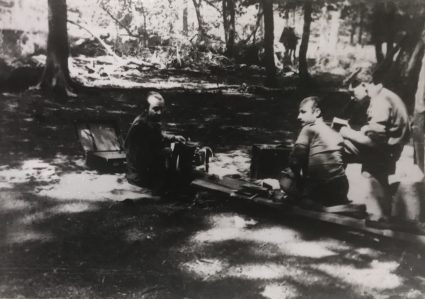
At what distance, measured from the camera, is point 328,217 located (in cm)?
385

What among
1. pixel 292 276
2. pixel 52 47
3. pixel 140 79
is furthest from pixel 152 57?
pixel 292 276

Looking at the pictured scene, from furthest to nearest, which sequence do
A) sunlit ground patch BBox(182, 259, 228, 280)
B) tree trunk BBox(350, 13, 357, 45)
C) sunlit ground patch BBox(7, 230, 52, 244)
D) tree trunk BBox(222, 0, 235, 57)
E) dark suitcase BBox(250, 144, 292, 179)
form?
tree trunk BBox(222, 0, 235, 57) < tree trunk BBox(350, 13, 357, 45) < dark suitcase BBox(250, 144, 292, 179) < sunlit ground patch BBox(7, 230, 52, 244) < sunlit ground patch BBox(182, 259, 228, 280)

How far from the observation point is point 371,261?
3.63m

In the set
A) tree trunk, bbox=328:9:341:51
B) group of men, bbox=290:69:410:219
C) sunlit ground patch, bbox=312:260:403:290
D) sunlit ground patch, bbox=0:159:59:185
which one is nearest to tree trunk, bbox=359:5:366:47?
tree trunk, bbox=328:9:341:51

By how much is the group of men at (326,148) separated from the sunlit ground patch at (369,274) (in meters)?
0.63

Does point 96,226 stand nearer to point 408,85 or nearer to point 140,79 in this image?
point 140,79

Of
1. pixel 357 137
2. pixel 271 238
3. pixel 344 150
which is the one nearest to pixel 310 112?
pixel 344 150

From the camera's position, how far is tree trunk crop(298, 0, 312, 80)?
19.0ft

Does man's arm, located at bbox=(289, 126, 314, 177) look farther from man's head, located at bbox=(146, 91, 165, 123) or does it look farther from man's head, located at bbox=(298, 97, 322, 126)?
man's head, located at bbox=(146, 91, 165, 123)

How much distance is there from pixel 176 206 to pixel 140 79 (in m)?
2.31

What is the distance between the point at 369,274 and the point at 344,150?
1214 mm

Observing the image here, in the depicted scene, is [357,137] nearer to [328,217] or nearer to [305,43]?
[328,217]

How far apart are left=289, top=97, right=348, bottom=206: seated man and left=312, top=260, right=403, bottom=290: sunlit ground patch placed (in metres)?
0.71

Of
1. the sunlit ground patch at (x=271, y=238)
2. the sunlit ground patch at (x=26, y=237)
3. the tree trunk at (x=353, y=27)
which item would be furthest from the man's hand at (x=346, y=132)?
the sunlit ground patch at (x=26, y=237)
